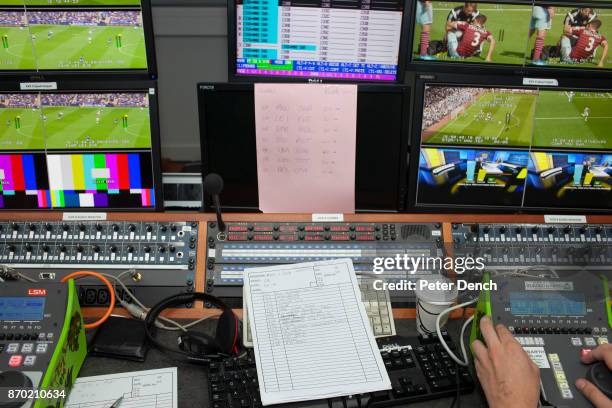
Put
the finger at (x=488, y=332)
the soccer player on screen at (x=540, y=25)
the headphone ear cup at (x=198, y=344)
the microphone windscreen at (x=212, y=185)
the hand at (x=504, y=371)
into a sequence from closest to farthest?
the hand at (x=504, y=371)
the finger at (x=488, y=332)
the headphone ear cup at (x=198, y=344)
the microphone windscreen at (x=212, y=185)
the soccer player on screen at (x=540, y=25)

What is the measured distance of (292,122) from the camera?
1509 mm

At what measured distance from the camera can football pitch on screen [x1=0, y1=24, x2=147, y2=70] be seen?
4.91ft

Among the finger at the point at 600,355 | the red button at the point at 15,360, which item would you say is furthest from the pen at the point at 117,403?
the finger at the point at 600,355

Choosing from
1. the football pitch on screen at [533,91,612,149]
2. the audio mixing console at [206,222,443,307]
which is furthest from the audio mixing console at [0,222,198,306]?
the football pitch on screen at [533,91,612,149]

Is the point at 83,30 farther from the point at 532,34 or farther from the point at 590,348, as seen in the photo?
the point at 590,348

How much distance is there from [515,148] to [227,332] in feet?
3.20

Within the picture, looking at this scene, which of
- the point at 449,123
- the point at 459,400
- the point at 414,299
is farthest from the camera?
the point at 449,123

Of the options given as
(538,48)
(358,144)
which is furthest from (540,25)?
(358,144)

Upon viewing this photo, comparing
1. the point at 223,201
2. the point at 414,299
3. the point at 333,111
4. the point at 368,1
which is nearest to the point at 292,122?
the point at 333,111

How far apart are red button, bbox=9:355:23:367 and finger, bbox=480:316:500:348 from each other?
1.01 meters

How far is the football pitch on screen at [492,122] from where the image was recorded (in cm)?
151

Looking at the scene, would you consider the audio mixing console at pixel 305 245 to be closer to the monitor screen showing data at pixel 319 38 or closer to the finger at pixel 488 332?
the finger at pixel 488 332

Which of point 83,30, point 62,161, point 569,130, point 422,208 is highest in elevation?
point 83,30

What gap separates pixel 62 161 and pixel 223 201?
48 cm
